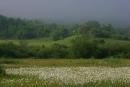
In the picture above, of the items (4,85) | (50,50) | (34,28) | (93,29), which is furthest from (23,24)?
(4,85)

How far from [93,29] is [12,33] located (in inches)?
1009

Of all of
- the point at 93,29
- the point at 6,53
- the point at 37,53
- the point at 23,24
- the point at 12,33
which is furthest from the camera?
the point at 23,24

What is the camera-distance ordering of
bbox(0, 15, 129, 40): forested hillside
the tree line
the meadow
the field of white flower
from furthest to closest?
1. bbox(0, 15, 129, 40): forested hillside
2. the tree line
3. the field of white flower
4. the meadow

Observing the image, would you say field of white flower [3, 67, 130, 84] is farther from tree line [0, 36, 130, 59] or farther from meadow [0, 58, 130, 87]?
tree line [0, 36, 130, 59]

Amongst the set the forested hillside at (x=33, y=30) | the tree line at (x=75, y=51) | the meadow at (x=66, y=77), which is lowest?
the meadow at (x=66, y=77)

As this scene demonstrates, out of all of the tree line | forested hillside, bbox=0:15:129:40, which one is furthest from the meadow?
forested hillside, bbox=0:15:129:40

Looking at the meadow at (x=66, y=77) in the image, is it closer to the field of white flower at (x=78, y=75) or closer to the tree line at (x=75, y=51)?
the field of white flower at (x=78, y=75)

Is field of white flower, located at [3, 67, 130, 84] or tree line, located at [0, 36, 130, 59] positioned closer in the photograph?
field of white flower, located at [3, 67, 130, 84]

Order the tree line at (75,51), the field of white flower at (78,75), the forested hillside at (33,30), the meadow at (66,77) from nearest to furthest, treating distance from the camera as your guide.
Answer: the meadow at (66,77), the field of white flower at (78,75), the tree line at (75,51), the forested hillside at (33,30)

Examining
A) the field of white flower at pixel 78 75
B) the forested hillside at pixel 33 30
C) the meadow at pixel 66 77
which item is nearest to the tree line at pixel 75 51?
the forested hillside at pixel 33 30

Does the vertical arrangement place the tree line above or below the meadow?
above

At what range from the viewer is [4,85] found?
1969 centimetres

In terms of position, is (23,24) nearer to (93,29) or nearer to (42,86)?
(93,29)

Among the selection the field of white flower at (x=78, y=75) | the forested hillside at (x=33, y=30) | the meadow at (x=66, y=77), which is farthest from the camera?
the forested hillside at (x=33, y=30)
